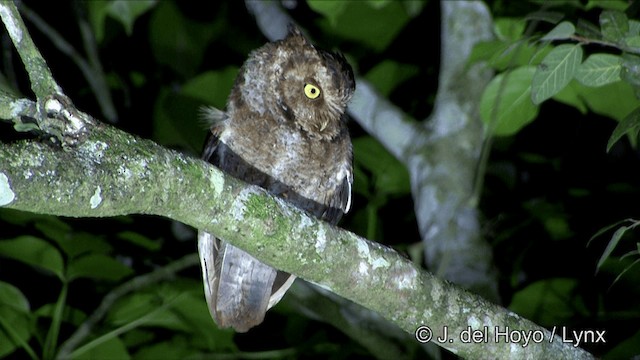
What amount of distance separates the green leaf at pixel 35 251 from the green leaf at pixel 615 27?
7.34ft

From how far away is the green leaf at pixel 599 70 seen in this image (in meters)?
2.47

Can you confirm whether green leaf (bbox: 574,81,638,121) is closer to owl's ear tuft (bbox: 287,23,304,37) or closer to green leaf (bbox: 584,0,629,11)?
green leaf (bbox: 584,0,629,11)

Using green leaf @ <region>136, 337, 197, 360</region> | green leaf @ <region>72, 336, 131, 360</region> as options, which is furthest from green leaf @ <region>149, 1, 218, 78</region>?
green leaf @ <region>72, 336, 131, 360</region>

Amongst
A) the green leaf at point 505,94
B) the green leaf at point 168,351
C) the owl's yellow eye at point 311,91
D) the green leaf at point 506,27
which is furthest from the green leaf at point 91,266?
the green leaf at point 506,27

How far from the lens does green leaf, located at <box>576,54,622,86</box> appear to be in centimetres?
247

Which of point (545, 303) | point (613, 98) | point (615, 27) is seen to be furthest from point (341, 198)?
point (615, 27)

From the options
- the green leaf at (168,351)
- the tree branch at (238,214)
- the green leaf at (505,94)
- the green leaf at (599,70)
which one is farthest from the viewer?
the green leaf at (168,351)

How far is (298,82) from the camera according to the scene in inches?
137

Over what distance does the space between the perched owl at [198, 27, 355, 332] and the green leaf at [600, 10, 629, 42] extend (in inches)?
51.6

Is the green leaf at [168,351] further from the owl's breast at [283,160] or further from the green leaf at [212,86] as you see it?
the green leaf at [212,86]

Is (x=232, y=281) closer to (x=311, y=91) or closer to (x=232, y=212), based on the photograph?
(x=311, y=91)

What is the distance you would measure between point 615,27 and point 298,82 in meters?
1.41

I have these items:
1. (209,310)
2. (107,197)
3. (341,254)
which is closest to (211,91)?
(209,310)

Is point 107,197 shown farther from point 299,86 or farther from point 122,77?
point 122,77
